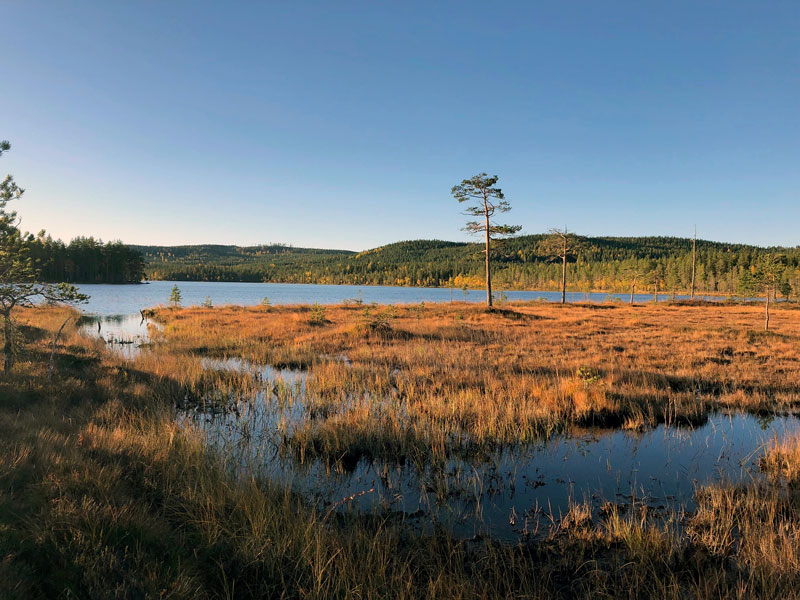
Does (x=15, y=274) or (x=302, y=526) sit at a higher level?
(x=15, y=274)

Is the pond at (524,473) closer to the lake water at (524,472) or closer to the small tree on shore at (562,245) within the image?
the lake water at (524,472)

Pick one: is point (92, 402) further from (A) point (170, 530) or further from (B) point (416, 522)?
(B) point (416, 522)

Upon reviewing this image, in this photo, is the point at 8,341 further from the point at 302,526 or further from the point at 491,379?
the point at 491,379

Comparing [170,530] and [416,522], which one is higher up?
[170,530]

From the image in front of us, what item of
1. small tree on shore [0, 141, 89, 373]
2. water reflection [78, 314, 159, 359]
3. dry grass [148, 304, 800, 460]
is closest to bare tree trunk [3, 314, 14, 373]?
small tree on shore [0, 141, 89, 373]

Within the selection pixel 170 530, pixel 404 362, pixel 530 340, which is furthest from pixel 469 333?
pixel 170 530

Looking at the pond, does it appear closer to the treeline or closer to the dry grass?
the dry grass

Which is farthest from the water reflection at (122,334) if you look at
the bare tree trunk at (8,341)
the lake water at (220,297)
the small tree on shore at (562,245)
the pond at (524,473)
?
the small tree on shore at (562,245)

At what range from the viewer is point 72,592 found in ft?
9.02

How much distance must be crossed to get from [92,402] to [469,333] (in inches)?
674

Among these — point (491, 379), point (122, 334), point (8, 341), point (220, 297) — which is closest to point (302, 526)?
point (491, 379)

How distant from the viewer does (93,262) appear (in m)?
100

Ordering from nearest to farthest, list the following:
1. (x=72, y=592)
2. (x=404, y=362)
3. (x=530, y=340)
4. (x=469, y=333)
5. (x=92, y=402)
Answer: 1. (x=72, y=592)
2. (x=92, y=402)
3. (x=404, y=362)
4. (x=530, y=340)
5. (x=469, y=333)

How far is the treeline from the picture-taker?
94500 millimetres
